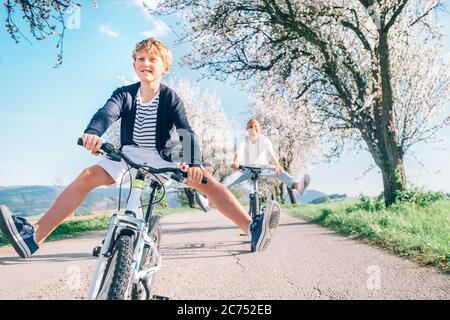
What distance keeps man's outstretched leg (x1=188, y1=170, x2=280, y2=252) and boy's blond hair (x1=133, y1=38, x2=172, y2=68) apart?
0.97 meters

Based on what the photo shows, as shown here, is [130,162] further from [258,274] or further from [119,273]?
[258,274]

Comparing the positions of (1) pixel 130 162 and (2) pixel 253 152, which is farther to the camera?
(2) pixel 253 152

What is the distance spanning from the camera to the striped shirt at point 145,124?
2803 millimetres

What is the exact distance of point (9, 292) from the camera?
Answer: 365cm

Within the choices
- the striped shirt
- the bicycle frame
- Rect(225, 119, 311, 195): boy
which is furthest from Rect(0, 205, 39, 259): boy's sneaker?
Rect(225, 119, 311, 195): boy

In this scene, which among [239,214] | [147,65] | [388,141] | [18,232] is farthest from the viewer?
[388,141]

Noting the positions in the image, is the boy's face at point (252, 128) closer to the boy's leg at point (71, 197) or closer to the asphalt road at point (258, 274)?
the asphalt road at point (258, 274)

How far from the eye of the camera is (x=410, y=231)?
20.6ft

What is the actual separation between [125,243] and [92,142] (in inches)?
23.9

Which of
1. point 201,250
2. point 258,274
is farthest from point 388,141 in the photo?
point 258,274

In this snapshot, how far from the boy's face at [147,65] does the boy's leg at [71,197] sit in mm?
722

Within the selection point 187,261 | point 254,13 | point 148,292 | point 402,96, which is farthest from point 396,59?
point 148,292

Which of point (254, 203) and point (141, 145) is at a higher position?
point (141, 145)
